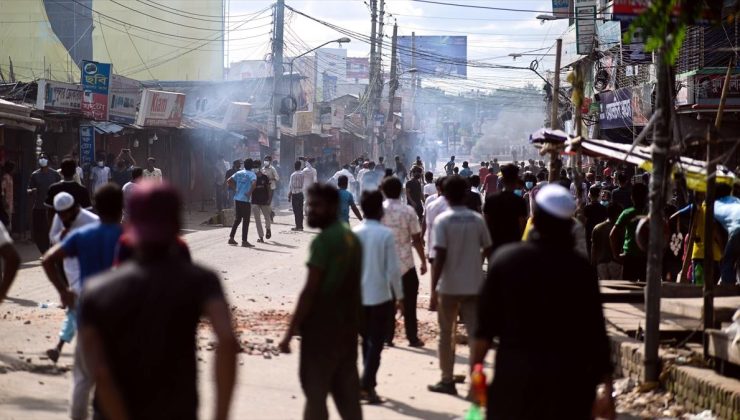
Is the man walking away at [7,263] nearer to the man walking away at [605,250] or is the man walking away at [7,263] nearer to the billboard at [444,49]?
the man walking away at [605,250]

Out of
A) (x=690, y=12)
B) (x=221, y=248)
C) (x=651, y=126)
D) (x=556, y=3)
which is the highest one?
(x=556, y=3)

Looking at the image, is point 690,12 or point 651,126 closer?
point 690,12

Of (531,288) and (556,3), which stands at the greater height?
(556,3)

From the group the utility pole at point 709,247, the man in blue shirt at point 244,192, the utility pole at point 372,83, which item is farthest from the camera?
the utility pole at point 372,83

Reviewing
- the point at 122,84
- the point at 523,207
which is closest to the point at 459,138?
the point at 122,84

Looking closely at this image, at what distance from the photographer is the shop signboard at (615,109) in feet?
103

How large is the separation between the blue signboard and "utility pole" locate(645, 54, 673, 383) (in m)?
20.9

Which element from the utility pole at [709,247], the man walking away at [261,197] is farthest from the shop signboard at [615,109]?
the utility pole at [709,247]

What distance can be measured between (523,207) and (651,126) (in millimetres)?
1245

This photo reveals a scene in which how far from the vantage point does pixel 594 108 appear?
36219 mm

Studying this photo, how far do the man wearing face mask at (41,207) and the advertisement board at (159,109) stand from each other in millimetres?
12225

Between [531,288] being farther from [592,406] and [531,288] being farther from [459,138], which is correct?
[459,138]

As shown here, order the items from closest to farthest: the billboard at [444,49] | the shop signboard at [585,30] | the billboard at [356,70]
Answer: the shop signboard at [585,30] < the billboard at [444,49] < the billboard at [356,70]

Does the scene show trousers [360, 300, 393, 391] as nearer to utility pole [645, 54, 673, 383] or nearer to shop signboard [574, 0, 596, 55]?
utility pole [645, 54, 673, 383]
